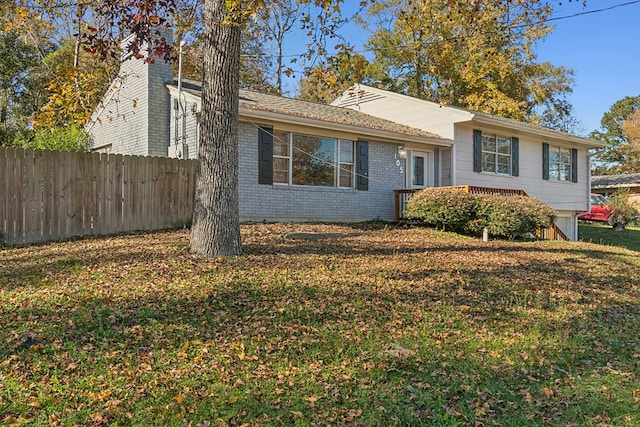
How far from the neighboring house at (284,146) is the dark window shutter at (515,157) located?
3.14 meters

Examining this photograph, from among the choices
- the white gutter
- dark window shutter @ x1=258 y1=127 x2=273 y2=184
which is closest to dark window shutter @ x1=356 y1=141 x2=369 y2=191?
dark window shutter @ x1=258 y1=127 x2=273 y2=184

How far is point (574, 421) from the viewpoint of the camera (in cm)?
325

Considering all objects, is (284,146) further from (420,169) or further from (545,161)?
(545,161)

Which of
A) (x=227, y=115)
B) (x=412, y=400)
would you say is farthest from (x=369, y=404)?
(x=227, y=115)

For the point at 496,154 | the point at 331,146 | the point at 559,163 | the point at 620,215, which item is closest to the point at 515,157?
the point at 496,154

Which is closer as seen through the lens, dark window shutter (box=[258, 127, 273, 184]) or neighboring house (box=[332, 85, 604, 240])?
dark window shutter (box=[258, 127, 273, 184])

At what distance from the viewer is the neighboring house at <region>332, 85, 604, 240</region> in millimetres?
15555

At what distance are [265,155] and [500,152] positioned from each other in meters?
9.02

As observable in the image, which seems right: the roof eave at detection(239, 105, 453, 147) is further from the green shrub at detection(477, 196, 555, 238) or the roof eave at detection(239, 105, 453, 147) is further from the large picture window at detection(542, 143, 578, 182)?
the large picture window at detection(542, 143, 578, 182)

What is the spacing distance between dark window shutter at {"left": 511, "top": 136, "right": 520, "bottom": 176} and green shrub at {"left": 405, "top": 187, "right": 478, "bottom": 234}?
16.4 ft

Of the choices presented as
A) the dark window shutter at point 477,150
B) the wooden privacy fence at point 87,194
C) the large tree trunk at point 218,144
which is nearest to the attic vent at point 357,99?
the dark window shutter at point 477,150

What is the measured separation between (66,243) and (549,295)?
25.8 feet

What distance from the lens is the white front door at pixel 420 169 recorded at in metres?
15.4

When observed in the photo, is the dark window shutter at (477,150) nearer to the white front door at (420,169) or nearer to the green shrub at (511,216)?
the white front door at (420,169)
